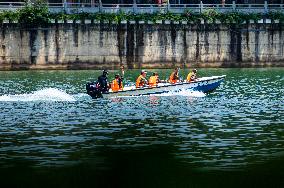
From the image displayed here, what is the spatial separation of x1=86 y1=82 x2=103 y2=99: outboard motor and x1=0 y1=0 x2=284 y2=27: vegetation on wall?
85.4 feet

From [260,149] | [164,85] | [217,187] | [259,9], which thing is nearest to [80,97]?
[164,85]

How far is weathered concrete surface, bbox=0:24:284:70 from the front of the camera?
211ft

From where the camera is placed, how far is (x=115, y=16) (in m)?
65.1

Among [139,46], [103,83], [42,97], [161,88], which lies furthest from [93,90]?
[139,46]

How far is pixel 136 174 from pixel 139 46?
159 ft

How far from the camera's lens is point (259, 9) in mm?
68250

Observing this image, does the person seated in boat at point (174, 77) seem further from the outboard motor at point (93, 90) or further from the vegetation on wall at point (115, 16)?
the vegetation on wall at point (115, 16)

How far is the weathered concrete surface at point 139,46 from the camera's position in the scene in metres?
64.4

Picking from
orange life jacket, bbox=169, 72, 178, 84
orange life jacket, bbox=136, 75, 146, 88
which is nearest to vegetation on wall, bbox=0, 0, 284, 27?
orange life jacket, bbox=169, 72, 178, 84

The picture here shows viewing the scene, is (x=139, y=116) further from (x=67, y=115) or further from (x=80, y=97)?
(x=80, y=97)

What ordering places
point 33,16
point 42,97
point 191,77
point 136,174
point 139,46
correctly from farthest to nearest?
point 139,46 → point 33,16 → point 191,77 → point 42,97 → point 136,174

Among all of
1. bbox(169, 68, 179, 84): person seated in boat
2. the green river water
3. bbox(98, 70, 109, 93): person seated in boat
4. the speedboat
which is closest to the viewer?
the green river water

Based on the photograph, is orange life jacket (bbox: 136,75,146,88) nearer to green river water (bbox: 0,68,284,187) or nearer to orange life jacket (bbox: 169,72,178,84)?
green river water (bbox: 0,68,284,187)

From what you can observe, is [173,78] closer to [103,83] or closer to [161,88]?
[161,88]
